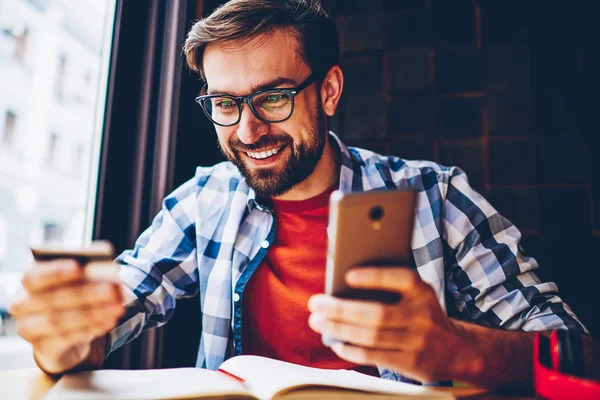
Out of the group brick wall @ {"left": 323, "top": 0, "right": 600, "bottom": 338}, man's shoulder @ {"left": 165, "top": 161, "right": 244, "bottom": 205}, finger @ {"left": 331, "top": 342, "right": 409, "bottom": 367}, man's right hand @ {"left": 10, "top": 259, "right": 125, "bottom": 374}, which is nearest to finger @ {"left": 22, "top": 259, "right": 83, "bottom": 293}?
man's right hand @ {"left": 10, "top": 259, "right": 125, "bottom": 374}

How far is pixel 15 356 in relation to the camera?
45.2 inches

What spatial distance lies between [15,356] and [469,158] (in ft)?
5.27

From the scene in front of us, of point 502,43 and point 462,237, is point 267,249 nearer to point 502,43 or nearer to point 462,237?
point 462,237

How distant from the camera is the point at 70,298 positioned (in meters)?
0.64

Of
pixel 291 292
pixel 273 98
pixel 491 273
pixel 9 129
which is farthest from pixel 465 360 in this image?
pixel 9 129

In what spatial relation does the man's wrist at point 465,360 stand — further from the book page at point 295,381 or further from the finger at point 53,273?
the finger at point 53,273

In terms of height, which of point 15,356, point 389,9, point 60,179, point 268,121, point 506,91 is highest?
point 389,9

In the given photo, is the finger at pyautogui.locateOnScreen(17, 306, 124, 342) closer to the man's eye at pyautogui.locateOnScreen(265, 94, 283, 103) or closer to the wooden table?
the wooden table

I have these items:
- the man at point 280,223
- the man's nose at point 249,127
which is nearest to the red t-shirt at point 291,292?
the man at point 280,223

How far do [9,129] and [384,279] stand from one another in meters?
1.06

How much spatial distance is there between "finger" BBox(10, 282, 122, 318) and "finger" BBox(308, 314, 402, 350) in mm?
323

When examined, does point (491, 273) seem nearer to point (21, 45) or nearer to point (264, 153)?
point (264, 153)

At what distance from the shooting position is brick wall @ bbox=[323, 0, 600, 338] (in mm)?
1482

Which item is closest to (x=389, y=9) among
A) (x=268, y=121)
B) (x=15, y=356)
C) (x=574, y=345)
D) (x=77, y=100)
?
(x=268, y=121)
